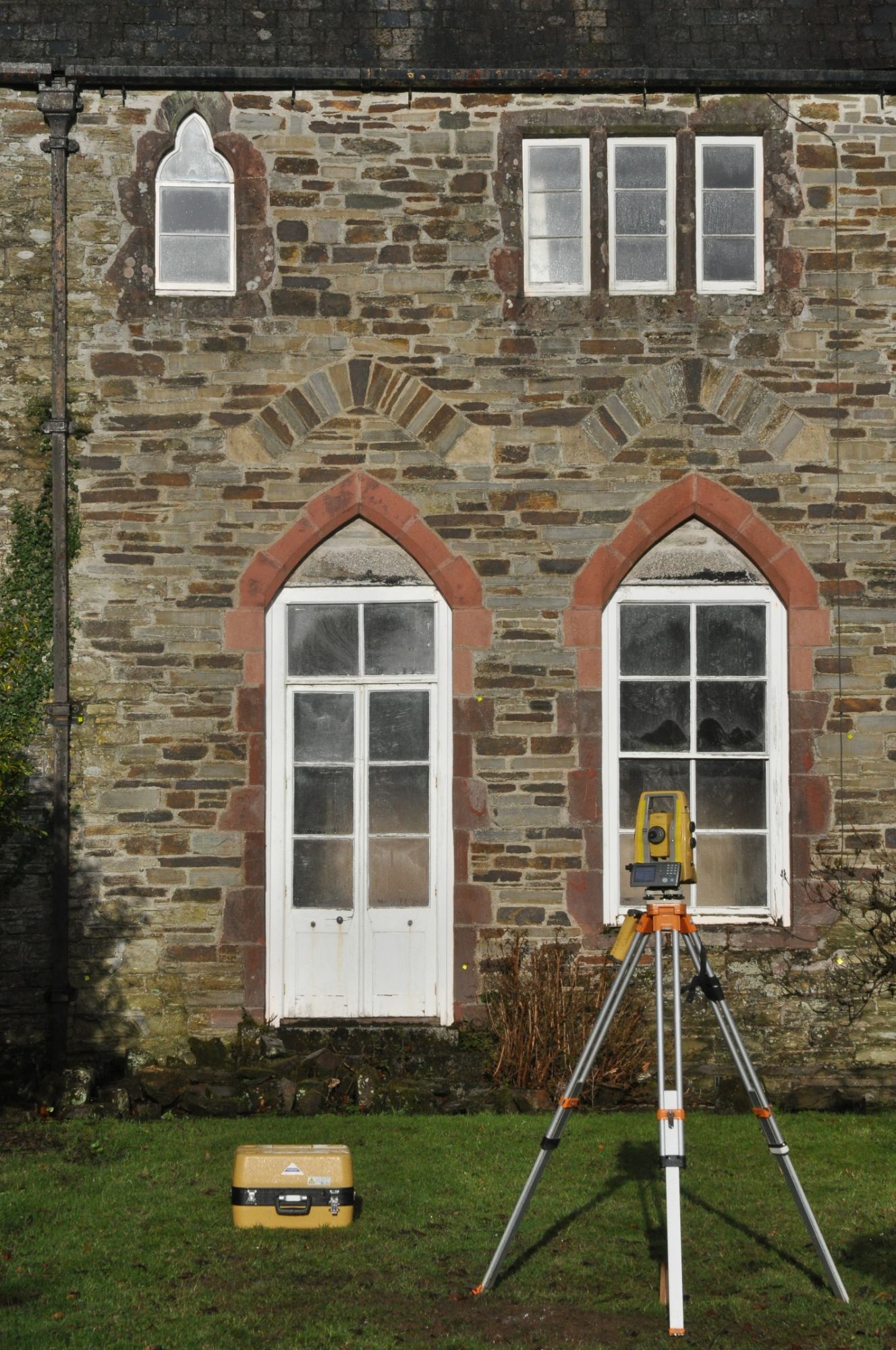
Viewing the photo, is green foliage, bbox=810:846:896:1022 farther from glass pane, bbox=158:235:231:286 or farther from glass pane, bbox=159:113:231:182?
glass pane, bbox=159:113:231:182

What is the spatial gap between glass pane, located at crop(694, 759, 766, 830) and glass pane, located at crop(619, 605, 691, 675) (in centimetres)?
69

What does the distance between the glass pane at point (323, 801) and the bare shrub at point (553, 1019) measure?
135cm

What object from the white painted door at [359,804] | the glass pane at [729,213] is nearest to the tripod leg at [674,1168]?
the white painted door at [359,804]

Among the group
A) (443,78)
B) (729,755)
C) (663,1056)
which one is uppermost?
(443,78)

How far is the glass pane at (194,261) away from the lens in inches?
435

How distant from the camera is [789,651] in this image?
10.9 m

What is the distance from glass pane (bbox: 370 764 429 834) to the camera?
11.0 metres

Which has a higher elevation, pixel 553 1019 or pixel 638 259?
pixel 638 259

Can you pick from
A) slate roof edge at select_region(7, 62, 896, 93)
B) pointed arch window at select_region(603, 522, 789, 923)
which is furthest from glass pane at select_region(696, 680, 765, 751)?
slate roof edge at select_region(7, 62, 896, 93)

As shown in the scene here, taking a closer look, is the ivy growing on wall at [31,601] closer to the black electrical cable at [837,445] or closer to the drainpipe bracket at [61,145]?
the drainpipe bracket at [61,145]

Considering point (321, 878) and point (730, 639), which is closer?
point (321, 878)

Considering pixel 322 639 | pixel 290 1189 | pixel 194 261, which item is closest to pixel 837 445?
pixel 322 639

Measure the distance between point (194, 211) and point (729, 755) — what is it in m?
5.10

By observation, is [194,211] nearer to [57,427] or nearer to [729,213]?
[57,427]
